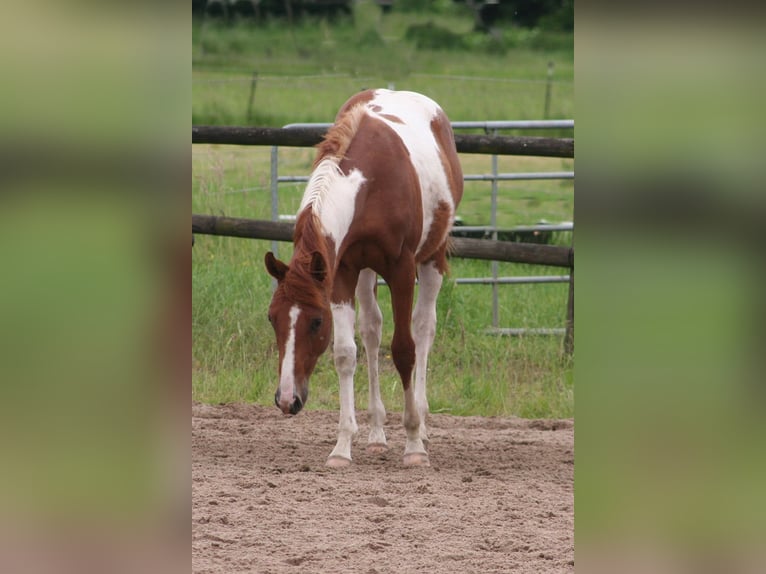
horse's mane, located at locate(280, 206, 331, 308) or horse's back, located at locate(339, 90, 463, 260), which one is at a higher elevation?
horse's back, located at locate(339, 90, 463, 260)

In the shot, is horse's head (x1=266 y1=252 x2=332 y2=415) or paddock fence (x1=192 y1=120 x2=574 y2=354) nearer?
horse's head (x1=266 y1=252 x2=332 y2=415)

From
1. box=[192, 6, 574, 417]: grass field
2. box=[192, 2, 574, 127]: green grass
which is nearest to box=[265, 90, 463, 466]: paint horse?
box=[192, 6, 574, 417]: grass field

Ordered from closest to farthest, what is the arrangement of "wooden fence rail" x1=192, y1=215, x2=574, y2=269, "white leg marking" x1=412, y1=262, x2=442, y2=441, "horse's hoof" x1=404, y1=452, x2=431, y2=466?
1. "horse's hoof" x1=404, y1=452, x2=431, y2=466
2. "white leg marking" x1=412, y1=262, x2=442, y2=441
3. "wooden fence rail" x1=192, y1=215, x2=574, y2=269

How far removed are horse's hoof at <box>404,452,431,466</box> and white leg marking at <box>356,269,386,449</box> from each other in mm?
331

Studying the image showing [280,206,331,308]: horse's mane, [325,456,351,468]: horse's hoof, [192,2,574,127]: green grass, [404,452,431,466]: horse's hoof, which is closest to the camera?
[280,206,331,308]: horse's mane

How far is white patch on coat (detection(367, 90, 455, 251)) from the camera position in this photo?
4.86m

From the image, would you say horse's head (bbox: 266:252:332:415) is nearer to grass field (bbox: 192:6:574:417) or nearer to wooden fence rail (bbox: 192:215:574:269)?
grass field (bbox: 192:6:574:417)

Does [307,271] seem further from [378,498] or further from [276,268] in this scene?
[378,498]

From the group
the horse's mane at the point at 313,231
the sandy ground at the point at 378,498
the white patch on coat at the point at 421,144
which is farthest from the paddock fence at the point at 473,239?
the horse's mane at the point at 313,231

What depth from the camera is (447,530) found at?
134 inches

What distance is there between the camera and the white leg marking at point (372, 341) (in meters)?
4.94
